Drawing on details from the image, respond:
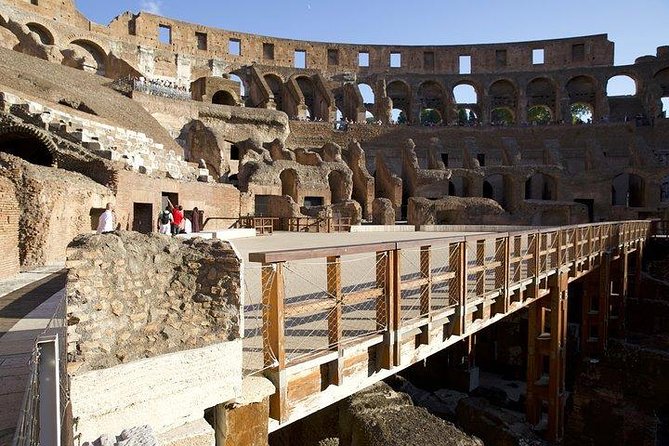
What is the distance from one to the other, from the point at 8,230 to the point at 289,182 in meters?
17.6

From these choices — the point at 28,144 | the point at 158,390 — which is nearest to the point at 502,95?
the point at 28,144

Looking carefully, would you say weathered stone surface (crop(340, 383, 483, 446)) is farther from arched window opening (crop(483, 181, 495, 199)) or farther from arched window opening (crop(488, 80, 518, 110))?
arched window opening (crop(488, 80, 518, 110))

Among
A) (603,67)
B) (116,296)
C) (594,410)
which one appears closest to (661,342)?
(594,410)

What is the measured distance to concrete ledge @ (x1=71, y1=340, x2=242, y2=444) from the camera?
272 centimetres

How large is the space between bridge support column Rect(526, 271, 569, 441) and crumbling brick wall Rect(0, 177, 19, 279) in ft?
33.4

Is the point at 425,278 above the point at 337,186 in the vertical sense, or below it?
below

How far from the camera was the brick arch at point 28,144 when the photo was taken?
1237cm

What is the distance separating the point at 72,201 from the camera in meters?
10.1

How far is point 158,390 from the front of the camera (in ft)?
9.78

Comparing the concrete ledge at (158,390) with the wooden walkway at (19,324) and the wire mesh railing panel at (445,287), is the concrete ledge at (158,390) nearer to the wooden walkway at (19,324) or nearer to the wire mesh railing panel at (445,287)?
the wooden walkway at (19,324)

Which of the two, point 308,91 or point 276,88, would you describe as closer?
point 276,88

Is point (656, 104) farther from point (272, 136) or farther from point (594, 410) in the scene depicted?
point (594, 410)

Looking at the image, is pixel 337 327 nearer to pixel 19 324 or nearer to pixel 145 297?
pixel 145 297

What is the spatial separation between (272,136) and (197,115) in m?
5.62
